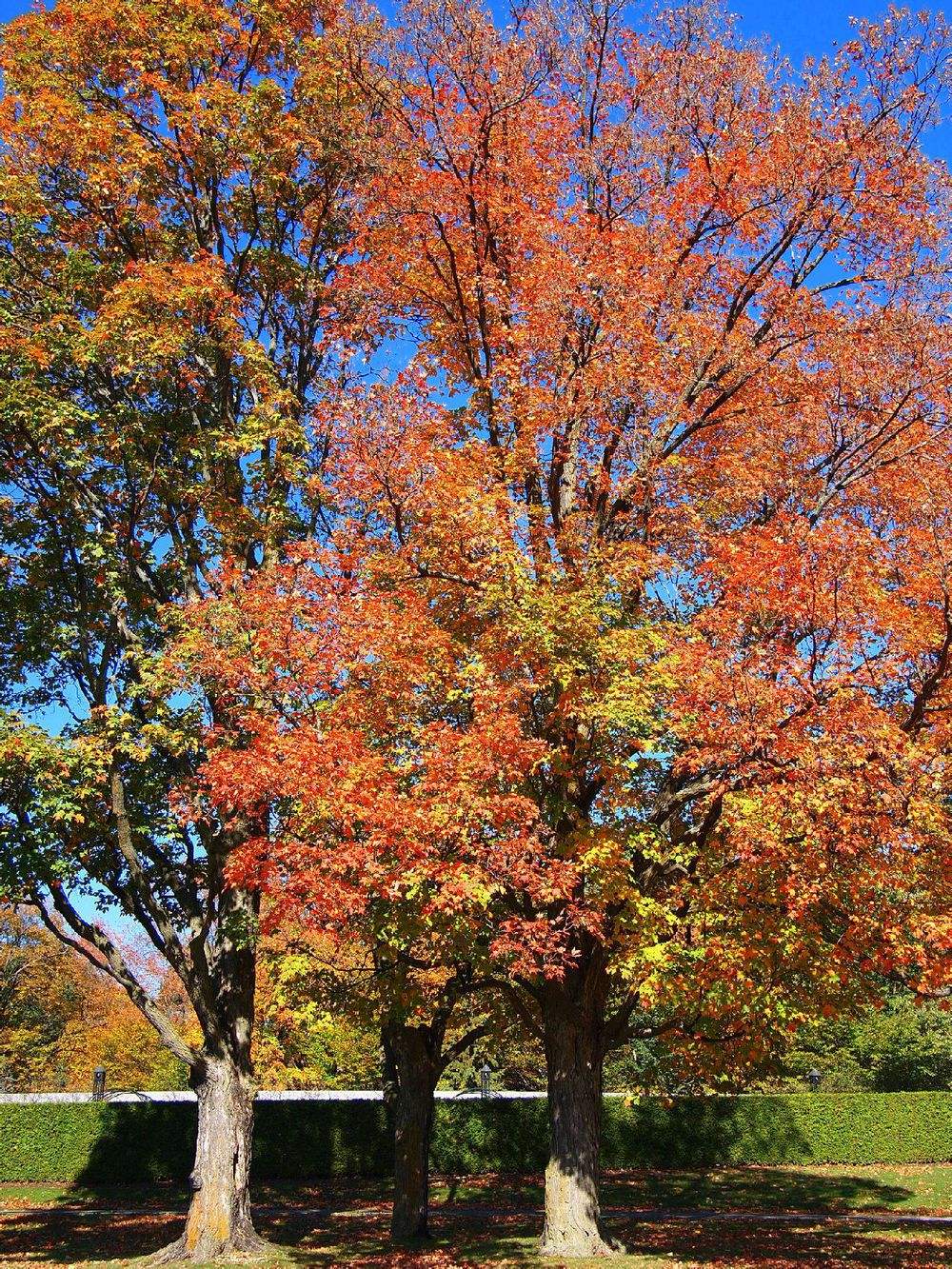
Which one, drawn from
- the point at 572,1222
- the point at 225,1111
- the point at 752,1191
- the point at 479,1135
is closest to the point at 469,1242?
the point at 572,1222

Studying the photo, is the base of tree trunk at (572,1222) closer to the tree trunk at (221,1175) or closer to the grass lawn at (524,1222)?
the grass lawn at (524,1222)

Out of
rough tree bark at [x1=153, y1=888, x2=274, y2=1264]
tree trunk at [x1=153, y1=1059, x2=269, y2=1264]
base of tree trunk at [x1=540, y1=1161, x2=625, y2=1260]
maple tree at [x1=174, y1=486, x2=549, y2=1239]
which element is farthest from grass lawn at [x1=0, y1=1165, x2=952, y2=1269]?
maple tree at [x1=174, y1=486, x2=549, y2=1239]

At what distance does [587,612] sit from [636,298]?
4729 millimetres

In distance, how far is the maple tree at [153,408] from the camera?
536 inches

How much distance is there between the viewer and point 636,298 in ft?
44.5

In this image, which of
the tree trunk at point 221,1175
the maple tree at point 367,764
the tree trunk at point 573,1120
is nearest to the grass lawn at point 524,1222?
the tree trunk at point 573,1120

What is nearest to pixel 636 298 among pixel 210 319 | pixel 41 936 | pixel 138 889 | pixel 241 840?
pixel 210 319

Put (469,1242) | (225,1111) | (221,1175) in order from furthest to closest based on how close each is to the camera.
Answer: (469,1242)
(225,1111)
(221,1175)

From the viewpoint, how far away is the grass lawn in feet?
45.3

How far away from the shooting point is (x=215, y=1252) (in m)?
13.3

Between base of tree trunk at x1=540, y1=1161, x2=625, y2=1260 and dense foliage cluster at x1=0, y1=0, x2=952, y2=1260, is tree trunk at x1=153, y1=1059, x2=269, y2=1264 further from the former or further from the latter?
base of tree trunk at x1=540, y1=1161, x2=625, y2=1260

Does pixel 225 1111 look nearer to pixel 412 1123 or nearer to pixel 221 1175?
pixel 221 1175

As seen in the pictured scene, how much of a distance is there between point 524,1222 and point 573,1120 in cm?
670

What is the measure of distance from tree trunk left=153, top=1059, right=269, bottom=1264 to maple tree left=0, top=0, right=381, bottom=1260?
0.03m
